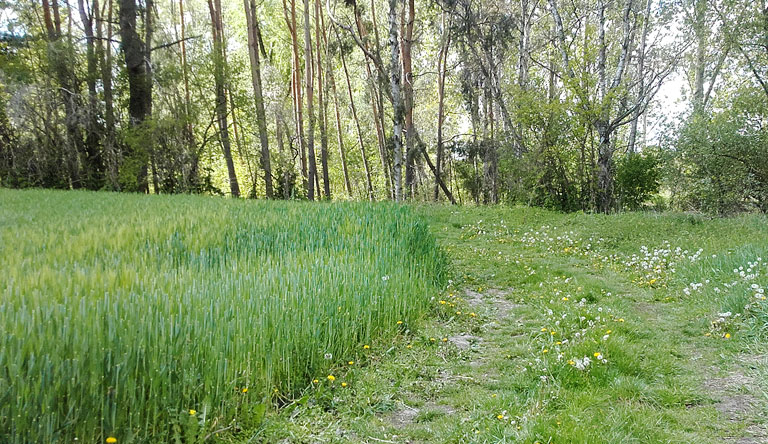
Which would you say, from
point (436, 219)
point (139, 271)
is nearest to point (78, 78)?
point (436, 219)

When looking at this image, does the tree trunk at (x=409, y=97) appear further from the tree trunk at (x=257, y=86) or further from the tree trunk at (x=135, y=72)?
the tree trunk at (x=135, y=72)

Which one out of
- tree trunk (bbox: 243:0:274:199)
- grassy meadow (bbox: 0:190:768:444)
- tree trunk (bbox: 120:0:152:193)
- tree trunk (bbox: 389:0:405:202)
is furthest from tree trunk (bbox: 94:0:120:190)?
grassy meadow (bbox: 0:190:768:444)

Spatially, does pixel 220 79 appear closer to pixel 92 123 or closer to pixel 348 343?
pixel 92 123

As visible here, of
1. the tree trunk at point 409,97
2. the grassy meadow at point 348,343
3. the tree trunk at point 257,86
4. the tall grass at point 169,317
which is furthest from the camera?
the tree trunk at point 409,97

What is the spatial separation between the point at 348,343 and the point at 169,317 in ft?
4.41

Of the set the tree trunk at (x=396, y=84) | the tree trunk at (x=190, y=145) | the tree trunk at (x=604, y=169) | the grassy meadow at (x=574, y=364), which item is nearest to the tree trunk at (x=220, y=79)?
the tree trunk at (x=190, y=145)

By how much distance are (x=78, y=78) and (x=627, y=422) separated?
17.9m

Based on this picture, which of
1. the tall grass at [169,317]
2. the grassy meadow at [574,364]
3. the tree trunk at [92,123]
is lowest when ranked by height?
the grassy meadow at [574,364]

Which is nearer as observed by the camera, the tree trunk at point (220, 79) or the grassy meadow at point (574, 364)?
the grassy meadow at point (574, 364)

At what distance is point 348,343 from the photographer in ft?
10.8

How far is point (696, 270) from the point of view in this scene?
5480 millimetres

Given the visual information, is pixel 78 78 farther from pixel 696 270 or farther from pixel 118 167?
pixel 696 270

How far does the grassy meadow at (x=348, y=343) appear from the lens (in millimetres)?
2025

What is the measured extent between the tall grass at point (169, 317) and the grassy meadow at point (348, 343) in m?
0.01
